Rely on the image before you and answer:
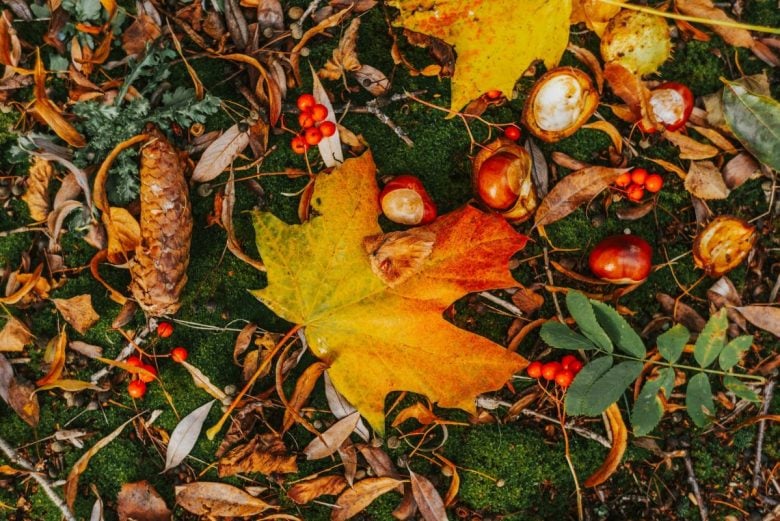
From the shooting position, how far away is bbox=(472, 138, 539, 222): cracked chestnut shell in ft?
7.30

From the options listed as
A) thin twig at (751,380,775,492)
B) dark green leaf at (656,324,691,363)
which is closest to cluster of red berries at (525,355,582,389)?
dark green leaf at (656,324,691,363)

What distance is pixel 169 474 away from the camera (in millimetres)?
Result: 2375

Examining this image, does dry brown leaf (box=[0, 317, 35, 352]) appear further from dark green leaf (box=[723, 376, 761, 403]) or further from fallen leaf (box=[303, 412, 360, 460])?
dark green leaf (box=[723, 376, 761, 403])

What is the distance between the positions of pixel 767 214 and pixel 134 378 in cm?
265

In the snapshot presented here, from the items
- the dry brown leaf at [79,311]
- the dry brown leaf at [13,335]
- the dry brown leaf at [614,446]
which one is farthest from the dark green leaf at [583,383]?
the dry brown leaf at [13,335]

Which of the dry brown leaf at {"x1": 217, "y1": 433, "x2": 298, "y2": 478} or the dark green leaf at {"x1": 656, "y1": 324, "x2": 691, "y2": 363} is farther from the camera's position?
the dry brown leaf at {"x1": 217, "y1": 433, "x2": 298, "y2": 478}

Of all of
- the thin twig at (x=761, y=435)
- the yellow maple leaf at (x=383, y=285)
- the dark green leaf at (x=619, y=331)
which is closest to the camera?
the yellow maple leaf at (x=383, y=285)

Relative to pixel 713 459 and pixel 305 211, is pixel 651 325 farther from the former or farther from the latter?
pixel 305 211

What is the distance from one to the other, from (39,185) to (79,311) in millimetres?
514

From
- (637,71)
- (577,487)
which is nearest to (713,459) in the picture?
(577,487)

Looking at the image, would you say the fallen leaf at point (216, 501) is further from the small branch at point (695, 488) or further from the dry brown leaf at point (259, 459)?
the small branch at point (695, 488)

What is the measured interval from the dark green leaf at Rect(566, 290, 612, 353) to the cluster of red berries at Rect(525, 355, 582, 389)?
0.48 feet

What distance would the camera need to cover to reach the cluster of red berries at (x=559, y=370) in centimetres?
228

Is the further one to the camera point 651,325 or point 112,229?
point 651,325
